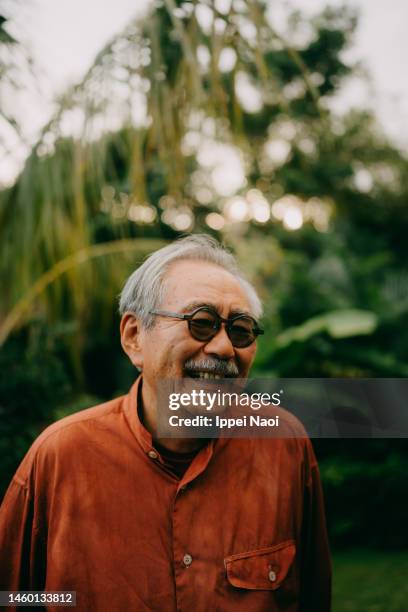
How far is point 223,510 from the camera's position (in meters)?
1.34

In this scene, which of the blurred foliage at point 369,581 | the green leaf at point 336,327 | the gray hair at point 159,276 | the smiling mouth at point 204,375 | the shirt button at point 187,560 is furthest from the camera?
the green leaf at point 336,327

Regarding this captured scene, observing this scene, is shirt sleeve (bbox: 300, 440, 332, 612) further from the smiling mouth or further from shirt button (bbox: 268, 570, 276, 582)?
the smiling mouth

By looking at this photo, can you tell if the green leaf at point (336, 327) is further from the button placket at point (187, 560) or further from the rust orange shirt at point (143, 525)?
Result: the button placket at point (187, 560)

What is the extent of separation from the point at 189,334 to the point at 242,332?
0.54 feet

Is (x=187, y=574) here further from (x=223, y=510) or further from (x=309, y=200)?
(x=309, y=200)

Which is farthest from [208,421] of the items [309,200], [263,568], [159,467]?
[309,200]

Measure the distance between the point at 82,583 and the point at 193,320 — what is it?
2.37 feet

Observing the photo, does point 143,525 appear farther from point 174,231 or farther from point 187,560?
point 174,231

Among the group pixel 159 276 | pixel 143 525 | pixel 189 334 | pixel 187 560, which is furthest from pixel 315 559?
pixel 159 276

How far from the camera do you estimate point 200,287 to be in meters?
1.46

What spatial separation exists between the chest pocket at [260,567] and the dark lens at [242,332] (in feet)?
1.80

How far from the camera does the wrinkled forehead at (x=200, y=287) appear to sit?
1.43 meters

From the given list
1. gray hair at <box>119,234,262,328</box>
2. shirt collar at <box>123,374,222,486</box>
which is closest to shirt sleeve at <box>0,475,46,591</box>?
shirt collar at <box>123,374,222,486</box>

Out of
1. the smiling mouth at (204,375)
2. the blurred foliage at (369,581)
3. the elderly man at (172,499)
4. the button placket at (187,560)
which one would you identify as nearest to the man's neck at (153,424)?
the elderly man at (172,499)
